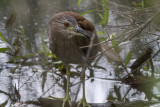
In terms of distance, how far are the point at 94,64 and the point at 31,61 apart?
88 centimetres

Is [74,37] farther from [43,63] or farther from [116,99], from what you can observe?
[43,63]

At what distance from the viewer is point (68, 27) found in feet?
8.55

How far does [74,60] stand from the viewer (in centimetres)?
287

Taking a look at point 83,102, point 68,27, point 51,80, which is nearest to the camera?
point 68,27


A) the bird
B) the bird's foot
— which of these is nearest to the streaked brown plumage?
the bird

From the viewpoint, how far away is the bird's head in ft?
8.29

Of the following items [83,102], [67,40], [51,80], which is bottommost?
[83,102]

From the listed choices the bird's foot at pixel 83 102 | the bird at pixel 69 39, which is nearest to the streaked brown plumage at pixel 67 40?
the bird at pixel 69 39

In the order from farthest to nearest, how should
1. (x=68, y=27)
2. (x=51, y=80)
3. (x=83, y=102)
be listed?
(x=51, y=80), (x=83, y=102), (x=68, y=27)

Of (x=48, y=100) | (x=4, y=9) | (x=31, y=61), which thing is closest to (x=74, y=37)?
(x=48, y=100)

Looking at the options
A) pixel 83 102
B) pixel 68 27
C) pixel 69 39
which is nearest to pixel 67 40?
pixel 69 39

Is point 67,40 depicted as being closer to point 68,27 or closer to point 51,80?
point 68,27

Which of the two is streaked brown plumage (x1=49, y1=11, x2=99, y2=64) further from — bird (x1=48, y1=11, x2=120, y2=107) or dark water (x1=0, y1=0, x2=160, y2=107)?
dark water (x1=0, y1=0, x2=160, y2=107)

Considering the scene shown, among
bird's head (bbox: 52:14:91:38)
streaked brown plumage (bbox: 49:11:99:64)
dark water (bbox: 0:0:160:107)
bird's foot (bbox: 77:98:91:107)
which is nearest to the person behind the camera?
bird's head (bbox: 52:14:91:38)
